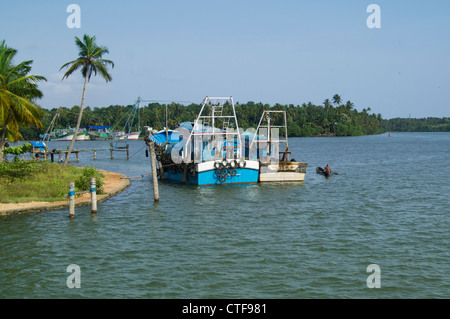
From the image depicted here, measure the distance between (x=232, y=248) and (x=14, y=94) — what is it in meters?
20.2

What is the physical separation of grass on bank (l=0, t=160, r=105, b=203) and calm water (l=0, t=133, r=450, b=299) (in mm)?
2369

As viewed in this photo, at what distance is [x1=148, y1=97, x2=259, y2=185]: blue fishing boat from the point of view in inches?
1487

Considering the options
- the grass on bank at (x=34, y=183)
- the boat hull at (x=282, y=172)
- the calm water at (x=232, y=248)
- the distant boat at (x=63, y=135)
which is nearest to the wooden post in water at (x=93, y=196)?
the calm water at (x=232, y=248)

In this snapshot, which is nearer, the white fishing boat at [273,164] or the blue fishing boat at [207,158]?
the blue fishing boat at [207,158]

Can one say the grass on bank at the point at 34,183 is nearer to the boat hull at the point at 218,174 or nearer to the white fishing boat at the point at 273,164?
the boat hull at the point at 218,174

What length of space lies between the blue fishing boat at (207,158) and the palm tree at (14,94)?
10.0 meters

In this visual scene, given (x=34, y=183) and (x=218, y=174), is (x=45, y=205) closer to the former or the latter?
(x=34, y=183)

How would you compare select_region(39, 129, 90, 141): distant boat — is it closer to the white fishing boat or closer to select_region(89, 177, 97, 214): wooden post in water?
the white fishing boat

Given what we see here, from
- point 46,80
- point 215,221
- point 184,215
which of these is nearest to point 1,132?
point 46,80

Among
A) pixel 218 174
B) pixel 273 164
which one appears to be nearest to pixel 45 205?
pixel 218 174

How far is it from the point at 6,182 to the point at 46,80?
8418 millimetres

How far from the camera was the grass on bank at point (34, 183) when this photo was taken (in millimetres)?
27656

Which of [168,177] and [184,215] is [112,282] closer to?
[184,215]
